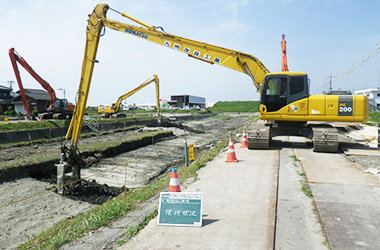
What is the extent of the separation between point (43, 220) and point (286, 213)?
19.0ft

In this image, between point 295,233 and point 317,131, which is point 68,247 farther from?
point 317,131

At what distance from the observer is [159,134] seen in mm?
21234

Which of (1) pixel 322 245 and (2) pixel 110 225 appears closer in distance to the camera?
(1) pixel 322 245

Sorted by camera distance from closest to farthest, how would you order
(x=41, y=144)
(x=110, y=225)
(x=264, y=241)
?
(x=264, y=241), (x=110, y=225), (x=41, y=144)

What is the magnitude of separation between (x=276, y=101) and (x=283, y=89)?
1.74 feet

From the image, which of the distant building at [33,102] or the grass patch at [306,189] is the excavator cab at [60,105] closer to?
the distant building at [33,102]

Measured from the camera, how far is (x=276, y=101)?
34.3 feet

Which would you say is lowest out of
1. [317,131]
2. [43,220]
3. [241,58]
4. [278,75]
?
[43,220]

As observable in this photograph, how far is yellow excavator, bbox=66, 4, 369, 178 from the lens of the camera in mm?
9578

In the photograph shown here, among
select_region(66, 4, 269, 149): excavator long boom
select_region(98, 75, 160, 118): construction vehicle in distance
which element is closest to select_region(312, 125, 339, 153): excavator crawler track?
select_region(66, 4, 269, 149): excavator long boom

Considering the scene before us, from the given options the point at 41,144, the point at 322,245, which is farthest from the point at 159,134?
the point at 322,245

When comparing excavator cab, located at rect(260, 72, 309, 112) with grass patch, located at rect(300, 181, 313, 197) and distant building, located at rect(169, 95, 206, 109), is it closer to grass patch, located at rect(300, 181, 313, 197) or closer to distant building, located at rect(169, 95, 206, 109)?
grass patch, located at rect(300, 181, 313, 197)

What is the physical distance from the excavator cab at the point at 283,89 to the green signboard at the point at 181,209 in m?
7.37

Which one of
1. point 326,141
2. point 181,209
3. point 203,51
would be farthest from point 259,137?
point 181,209
